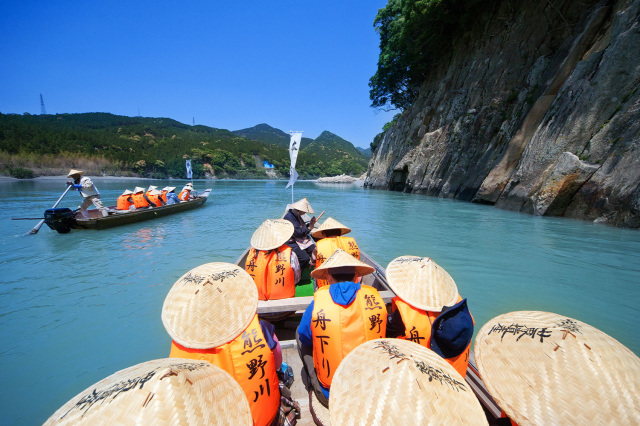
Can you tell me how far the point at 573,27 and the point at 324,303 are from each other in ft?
64.1

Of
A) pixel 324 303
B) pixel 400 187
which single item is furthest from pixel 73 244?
pixel 400 187

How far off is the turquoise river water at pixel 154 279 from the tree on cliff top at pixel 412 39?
1734 centimetres

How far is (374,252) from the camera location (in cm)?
744

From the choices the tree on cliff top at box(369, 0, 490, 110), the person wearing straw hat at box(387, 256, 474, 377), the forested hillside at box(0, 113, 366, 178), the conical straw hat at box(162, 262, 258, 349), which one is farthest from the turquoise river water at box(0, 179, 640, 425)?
the forested hillside at box(0, 113, 366, 178)

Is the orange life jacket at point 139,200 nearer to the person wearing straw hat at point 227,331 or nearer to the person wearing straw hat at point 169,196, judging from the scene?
the person wearing straw hat at point 169,196

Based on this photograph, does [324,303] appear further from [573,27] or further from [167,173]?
[167,173]

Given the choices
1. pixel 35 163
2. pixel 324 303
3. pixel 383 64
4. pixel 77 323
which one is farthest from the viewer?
pixel 35 163

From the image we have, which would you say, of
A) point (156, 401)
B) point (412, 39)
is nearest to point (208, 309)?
point (156, 401)

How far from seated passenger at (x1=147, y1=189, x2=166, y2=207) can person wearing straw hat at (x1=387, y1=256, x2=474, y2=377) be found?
12367 mm

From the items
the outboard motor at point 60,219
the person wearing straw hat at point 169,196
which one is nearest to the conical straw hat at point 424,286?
the outboard motor at point 60,219

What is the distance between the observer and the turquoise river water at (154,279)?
3.25 meters

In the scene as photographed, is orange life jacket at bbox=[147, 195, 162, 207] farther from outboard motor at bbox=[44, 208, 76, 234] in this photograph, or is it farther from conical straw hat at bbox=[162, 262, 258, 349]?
conical straw hat at bbox=[162, 262, 258, 349]

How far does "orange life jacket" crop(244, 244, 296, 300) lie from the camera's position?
326cm

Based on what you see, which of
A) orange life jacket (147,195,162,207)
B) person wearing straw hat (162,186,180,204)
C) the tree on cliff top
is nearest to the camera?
orange life jacket (147,195,162,207)
